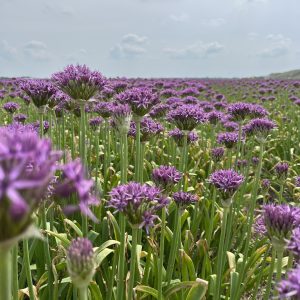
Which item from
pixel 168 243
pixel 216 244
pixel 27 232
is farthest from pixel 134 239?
pixel 216 244

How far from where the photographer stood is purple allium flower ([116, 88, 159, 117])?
429 centimetres

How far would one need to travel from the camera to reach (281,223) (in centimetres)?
269

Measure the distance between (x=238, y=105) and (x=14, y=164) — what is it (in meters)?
5.19

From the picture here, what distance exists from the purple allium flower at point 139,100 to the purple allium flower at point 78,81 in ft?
1.80

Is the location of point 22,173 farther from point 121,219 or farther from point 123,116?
point 123,116

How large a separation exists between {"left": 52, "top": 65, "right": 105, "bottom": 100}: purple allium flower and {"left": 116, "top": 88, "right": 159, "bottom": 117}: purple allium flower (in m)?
0.55

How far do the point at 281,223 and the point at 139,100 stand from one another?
2.11 metres

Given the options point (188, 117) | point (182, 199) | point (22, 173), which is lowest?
point (182, 199)

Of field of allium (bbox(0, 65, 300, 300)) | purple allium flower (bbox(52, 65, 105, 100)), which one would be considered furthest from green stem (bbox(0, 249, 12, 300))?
purple allium flower (bbox(52, 65, 105, 100))

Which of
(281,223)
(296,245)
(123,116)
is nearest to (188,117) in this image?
(123,116)

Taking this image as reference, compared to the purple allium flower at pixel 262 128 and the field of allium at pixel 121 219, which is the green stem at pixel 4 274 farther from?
the purple allium flower at pixel 262 128

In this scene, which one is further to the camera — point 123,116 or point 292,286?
point 123,116

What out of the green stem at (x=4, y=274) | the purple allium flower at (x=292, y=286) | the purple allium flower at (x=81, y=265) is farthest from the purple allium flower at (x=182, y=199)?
the green stem at (x=4, y=274)

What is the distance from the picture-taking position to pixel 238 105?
6012 mm
